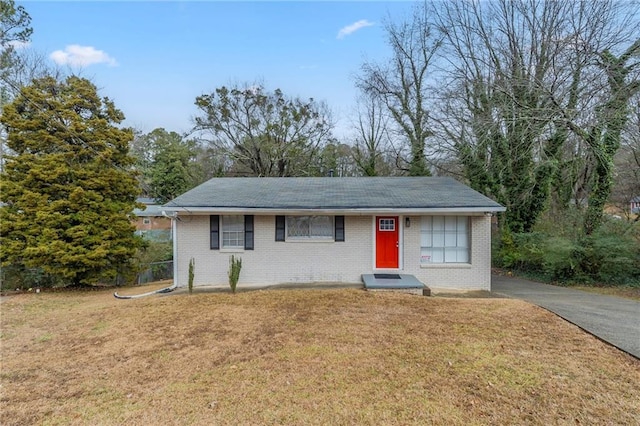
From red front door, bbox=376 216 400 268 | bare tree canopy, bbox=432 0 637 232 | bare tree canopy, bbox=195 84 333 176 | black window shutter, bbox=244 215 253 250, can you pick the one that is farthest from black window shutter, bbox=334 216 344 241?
bare tree canopy, bbox=195 84 333 176

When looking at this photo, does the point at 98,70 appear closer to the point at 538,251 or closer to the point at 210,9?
the point at 210,9

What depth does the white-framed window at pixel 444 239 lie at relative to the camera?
9.42 m

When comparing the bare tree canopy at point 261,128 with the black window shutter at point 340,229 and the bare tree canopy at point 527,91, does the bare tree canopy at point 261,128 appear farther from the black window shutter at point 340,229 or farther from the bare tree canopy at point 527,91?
the black window shutter at point 340,229

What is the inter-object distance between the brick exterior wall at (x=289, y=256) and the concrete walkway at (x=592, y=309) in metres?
2.85

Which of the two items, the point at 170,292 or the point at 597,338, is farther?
the point at 170,292

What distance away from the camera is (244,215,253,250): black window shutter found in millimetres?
9664

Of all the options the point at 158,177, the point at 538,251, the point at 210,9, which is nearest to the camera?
the point at 538,251

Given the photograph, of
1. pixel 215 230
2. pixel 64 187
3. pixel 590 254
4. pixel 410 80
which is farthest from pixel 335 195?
pixel 410 80

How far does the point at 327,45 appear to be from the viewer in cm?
1521

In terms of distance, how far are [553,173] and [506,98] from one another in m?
3.82

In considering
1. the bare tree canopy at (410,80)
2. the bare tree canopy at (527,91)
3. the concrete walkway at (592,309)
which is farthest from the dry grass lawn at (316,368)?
the bare tree canopy at (410,80)

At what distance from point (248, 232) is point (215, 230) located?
3.38ft

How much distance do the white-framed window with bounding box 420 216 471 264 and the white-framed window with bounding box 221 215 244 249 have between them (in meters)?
5.59

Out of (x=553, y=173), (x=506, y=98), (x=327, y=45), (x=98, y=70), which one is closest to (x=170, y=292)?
(x=98, y=70)
